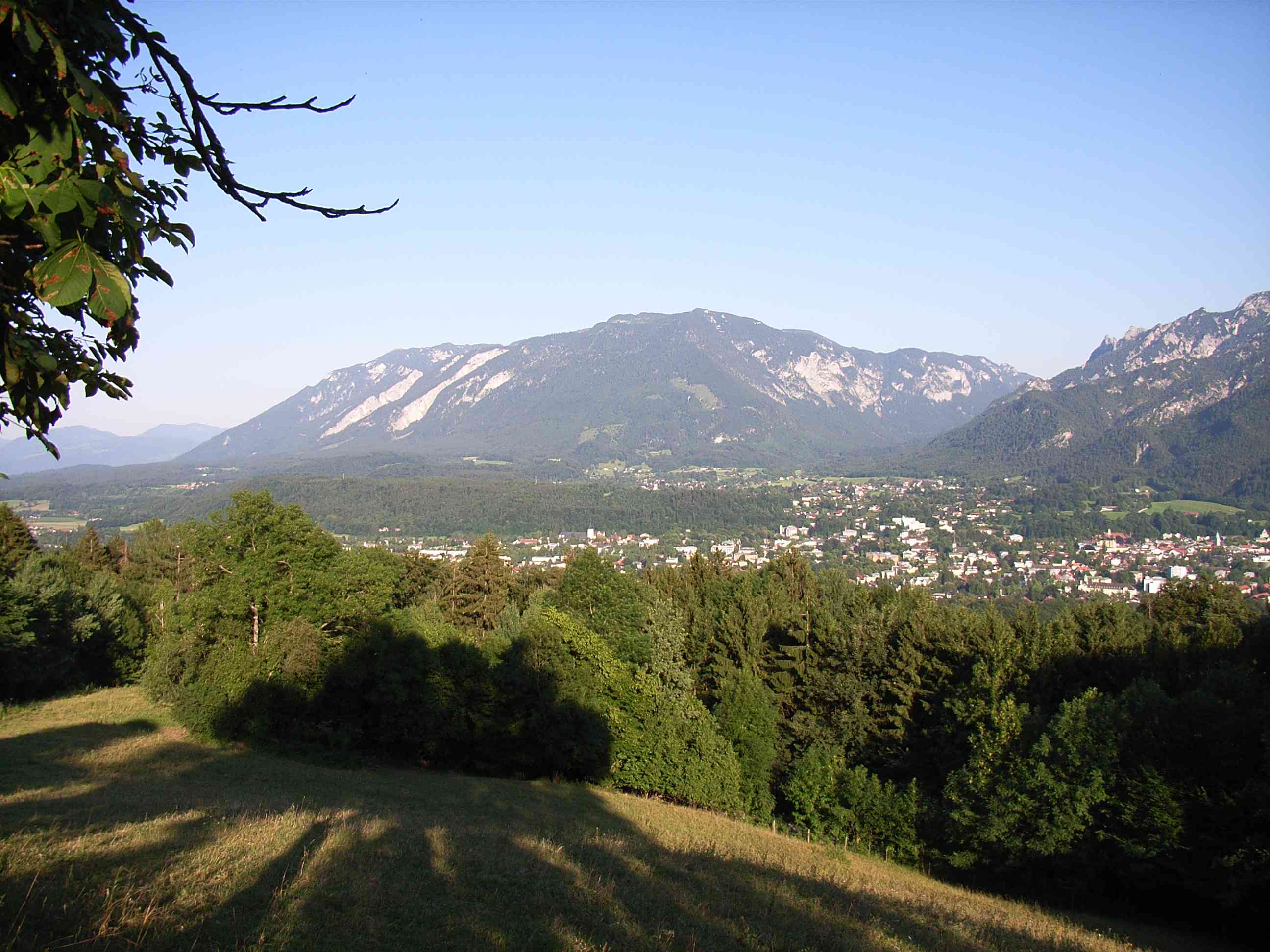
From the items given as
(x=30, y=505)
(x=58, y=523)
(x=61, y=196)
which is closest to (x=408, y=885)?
(x=61, y=196)

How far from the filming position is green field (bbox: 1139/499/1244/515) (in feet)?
468

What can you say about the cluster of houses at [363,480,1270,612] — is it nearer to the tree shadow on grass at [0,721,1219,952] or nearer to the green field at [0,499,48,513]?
the tree shadow on grass at [0,721,1219,952]

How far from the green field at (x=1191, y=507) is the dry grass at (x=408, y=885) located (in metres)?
157

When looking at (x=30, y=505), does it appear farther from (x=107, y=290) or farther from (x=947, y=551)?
(x=107, y=290)

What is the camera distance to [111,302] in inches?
88.4

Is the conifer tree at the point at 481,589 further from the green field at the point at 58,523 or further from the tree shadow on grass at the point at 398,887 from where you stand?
the green field at the point at 58,523

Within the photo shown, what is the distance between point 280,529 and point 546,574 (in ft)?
76.3

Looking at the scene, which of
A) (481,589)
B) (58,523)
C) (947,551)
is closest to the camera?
(481,589)

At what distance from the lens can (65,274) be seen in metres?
2.21

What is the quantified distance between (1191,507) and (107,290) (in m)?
183

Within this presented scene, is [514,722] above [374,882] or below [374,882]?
below

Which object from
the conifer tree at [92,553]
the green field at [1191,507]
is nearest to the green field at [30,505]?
the conifer tree at [92,553]

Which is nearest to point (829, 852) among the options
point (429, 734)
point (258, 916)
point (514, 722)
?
point (514, 722)

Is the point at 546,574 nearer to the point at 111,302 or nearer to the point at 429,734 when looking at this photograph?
the point at 429,734
